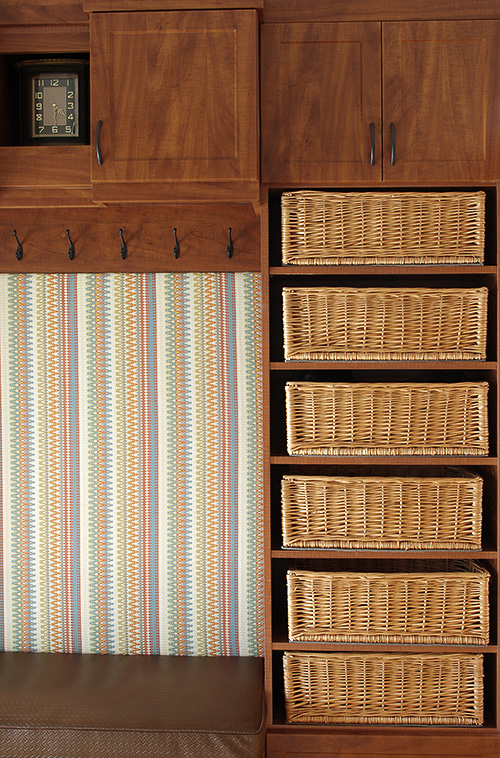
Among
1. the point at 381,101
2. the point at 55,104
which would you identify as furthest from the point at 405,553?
the point at 55,104

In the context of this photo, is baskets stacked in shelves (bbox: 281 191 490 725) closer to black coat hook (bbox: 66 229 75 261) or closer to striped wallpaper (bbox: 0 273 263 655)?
striped wallpaper (bbox: 0 273 263 655)

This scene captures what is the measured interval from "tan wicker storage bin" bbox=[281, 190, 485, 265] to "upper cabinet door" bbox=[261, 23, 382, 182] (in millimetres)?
86

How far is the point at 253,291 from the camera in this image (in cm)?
224

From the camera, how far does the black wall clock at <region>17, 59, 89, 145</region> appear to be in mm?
1894

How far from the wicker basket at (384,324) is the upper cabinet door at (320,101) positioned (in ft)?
1.08

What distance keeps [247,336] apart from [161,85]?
2.69 feet

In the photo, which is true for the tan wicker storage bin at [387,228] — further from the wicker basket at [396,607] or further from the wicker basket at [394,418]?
the wicker basket at [396,607]

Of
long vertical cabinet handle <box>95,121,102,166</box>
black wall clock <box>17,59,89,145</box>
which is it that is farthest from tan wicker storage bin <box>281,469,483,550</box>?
black wall clock <box>17,59,89,145</box>

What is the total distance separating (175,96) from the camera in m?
1.78

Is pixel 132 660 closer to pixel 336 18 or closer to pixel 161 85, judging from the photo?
pixel 161 85

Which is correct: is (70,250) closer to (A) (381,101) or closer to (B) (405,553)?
(A) (381,101)

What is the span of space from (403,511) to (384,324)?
0.53 metres

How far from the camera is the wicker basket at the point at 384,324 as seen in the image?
1881mm

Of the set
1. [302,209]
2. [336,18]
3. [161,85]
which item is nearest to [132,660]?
[302,209]
